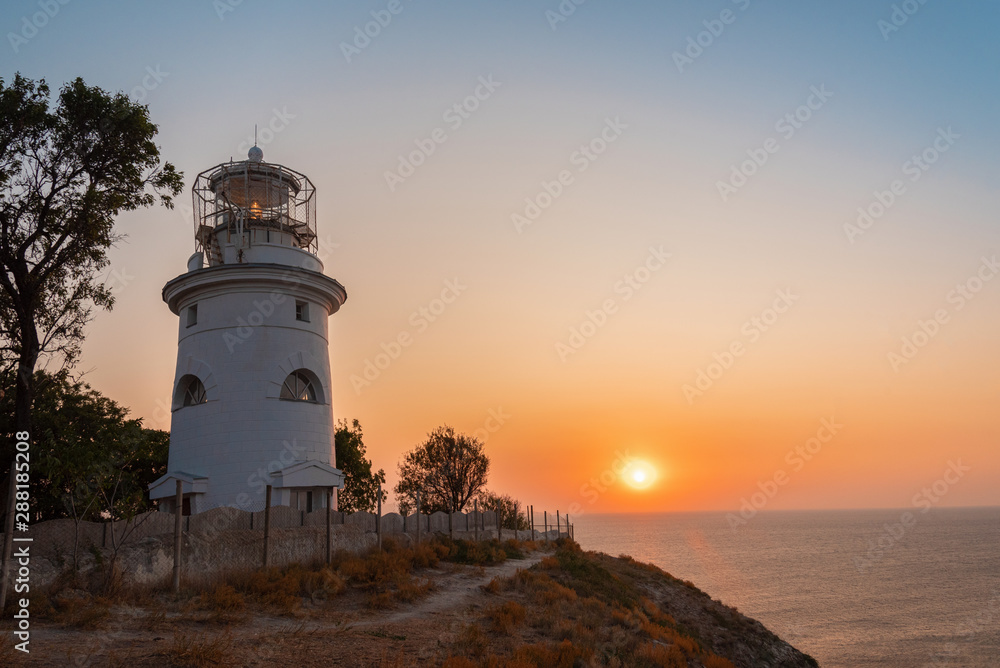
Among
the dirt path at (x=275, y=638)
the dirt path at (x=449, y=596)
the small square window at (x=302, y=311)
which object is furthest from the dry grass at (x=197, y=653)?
the small square window at (x=302, y=311)

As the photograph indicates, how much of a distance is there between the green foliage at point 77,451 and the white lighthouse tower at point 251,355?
6.94 feet

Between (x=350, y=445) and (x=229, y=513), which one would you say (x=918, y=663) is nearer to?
(x=350, y=445)

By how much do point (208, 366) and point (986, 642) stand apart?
144 ft

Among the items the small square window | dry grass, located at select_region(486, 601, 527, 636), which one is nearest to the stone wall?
dry grass, located at select_region(486, 601, 527, 636)

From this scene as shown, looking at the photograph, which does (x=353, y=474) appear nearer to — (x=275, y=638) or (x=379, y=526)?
(x=379, y=526)

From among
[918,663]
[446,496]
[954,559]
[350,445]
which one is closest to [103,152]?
[350,445]

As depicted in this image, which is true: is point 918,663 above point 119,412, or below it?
below

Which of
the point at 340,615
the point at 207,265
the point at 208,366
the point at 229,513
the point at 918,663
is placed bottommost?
the point at 918,663

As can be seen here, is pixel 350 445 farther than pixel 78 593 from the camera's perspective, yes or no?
Yes

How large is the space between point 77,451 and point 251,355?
6089mm

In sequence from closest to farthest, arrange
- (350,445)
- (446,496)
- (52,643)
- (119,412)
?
(52,643) → (119,412) → (350,445) → (446,496)

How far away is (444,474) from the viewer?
50.5 m

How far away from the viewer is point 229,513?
17750mm

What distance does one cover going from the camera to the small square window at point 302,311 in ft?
78.0
